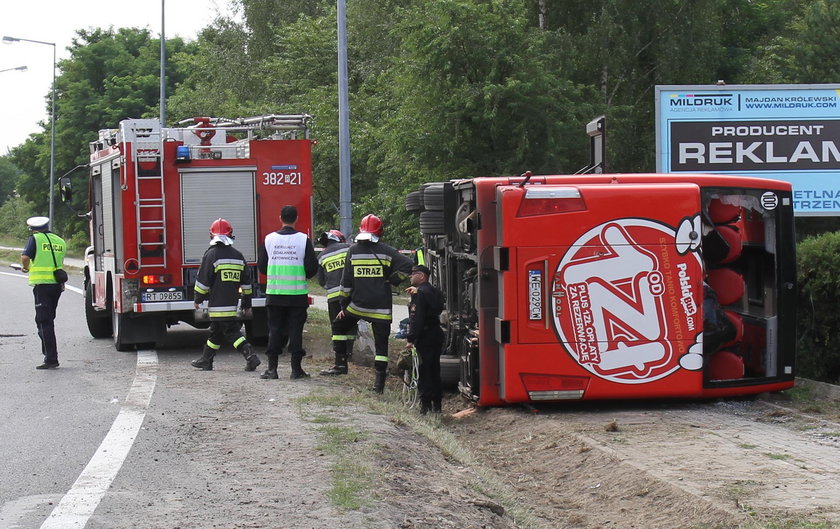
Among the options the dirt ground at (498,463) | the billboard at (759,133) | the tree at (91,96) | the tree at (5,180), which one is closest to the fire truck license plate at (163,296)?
the dirt ground at (498,463)

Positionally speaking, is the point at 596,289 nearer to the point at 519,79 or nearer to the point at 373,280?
the point at 373,280

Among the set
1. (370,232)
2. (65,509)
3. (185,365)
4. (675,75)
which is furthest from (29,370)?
(675,75)

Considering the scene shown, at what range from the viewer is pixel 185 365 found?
12.9 metres

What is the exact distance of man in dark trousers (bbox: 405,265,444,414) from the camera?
10539 millimetres

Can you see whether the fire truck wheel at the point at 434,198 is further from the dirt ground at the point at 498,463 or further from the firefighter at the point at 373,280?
the dirt ground at the point at 498,463

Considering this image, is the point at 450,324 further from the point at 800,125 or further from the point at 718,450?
the point at 800,125

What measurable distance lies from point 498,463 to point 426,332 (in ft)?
7.01

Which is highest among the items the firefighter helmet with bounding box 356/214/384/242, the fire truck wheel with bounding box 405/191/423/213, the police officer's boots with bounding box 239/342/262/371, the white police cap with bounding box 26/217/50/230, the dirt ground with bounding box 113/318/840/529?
the fire truck wheel with bounding box 405/191/423/213

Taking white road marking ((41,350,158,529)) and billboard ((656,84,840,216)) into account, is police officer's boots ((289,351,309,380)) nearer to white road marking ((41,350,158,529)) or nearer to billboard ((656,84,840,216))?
white road marking ((41,350,158,529))

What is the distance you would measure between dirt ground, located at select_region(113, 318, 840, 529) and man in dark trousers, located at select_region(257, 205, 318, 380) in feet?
1.78

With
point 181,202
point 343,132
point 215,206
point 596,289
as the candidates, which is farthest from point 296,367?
point 343,132

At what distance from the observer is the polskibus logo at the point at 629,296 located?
9898 mm

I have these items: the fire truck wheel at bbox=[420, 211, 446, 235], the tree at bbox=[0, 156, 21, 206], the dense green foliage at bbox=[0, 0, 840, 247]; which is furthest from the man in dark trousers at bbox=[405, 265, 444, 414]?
the tree at bbox=[0, 156, 21, 206]

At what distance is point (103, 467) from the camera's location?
22.7 ft
